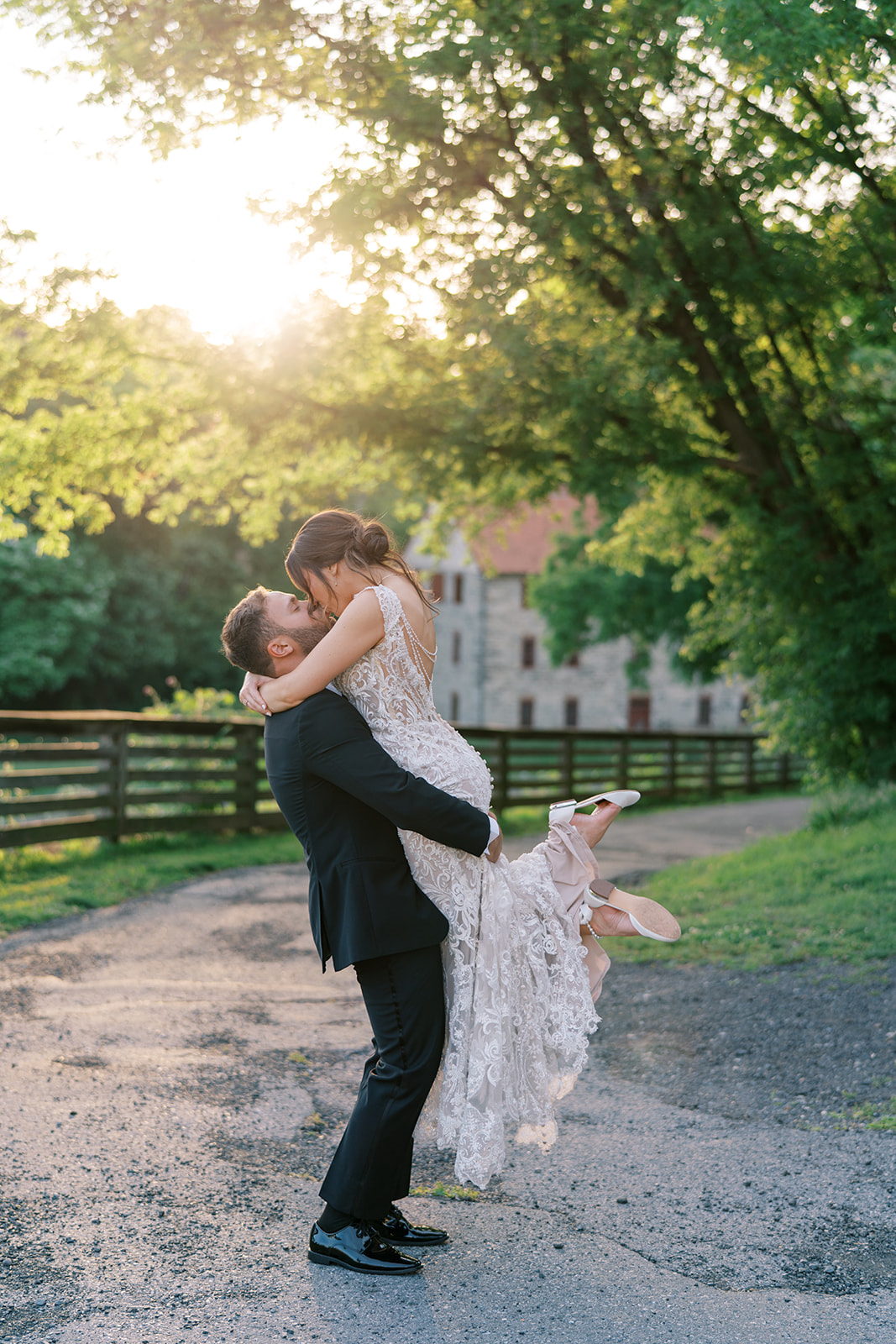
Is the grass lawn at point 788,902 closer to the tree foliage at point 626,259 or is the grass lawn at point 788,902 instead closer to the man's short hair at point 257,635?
the tree foliage at point 626,259

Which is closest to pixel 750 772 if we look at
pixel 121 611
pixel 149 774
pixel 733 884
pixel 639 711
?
pixel 733 884

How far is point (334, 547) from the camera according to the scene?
3.33m

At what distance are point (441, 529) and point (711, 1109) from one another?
10234 mm

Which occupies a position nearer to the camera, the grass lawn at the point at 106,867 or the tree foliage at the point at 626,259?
the grass lawn at the point at 106,867

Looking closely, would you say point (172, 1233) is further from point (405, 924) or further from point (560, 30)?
point (560, 30)

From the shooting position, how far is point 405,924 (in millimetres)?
3289

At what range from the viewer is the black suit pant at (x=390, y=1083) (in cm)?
324

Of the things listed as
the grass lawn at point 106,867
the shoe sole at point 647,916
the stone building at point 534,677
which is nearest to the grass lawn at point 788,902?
the shoe sole at point 647,916

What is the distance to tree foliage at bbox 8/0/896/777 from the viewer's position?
30.5ft

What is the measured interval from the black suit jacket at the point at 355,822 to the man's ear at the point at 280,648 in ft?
0.55

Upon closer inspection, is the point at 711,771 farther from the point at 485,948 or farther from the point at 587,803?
the point at 485,948

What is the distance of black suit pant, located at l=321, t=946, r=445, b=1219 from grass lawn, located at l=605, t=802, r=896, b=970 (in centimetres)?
364

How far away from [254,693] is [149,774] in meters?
8.22

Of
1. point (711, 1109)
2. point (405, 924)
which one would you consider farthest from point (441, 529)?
point (405, 924)
